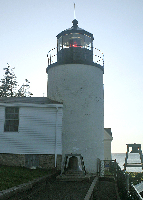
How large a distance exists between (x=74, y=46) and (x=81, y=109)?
18.4ft

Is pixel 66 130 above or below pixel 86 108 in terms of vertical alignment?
below

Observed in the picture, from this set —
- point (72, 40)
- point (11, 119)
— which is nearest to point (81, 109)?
point (11, 119)

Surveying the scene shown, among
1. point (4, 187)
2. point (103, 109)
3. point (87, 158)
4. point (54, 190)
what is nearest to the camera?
point (4, 187)

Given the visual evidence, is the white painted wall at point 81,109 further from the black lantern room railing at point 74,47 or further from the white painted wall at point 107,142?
the white painted wall at point 107,142

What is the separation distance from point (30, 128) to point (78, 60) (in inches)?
277

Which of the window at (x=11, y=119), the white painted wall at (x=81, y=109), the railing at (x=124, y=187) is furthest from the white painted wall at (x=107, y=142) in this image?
the window at (x=11, y=119)

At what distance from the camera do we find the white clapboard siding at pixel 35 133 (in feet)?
62.5

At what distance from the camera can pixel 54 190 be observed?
11812 mm

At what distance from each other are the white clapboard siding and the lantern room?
4.88 meters

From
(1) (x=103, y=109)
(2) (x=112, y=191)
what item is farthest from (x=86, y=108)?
(2) (x=112, y=191)

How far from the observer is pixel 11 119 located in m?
19.4

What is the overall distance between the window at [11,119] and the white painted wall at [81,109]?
3.86m

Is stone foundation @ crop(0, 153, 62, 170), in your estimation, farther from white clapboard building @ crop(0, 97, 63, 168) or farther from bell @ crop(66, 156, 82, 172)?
bell @ crop(66, 156, 82, 172)

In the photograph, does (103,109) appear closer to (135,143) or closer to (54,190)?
(135,143)
